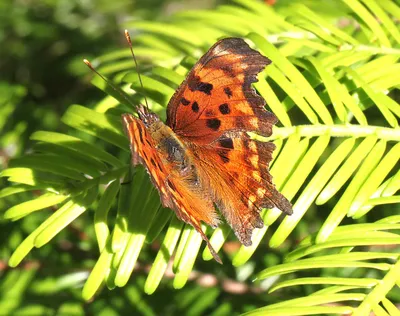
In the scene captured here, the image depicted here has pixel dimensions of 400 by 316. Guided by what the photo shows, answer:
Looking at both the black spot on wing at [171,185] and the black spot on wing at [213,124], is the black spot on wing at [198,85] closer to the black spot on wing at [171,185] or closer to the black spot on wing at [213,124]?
A: the black spot on wing at [213,124]

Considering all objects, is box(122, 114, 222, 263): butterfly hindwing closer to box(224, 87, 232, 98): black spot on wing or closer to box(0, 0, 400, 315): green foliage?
box(0, 0, 400, 315): green foliage

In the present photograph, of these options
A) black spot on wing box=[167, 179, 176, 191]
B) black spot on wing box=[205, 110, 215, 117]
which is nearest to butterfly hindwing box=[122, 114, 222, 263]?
black spot on wing box=[167, 179, 176, 191]

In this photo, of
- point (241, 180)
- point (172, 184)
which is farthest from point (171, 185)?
point (241, 180)

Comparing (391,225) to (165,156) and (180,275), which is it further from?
(165,156)

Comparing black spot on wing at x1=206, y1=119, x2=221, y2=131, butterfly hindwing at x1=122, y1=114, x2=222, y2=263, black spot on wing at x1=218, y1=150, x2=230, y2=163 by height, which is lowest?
butterfly hindwing at x1=122, y1=114, x2=222, y2=263

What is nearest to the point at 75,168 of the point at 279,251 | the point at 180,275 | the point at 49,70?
the point at 180,275
